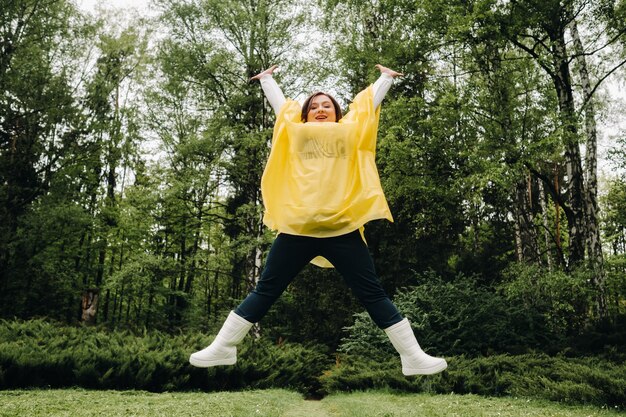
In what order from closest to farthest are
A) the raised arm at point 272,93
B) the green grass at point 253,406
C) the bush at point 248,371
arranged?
1. the raised arm at point 272,93
2. the green grass at point 253,406
3. the bush at point 248,371

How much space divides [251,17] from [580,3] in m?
9.96

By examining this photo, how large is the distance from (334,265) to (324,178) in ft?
1.83

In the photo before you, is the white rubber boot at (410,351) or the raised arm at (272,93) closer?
the white rubber boot at (410,351)

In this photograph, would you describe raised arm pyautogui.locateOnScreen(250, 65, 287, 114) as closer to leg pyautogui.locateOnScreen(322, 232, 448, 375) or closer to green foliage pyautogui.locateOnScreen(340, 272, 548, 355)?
leg pyautogui.locateOnScreen(322, 232, 448, 375)

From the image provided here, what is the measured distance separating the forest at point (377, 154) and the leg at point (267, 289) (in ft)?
23.6

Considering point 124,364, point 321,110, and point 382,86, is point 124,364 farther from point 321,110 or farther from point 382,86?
point 382,86

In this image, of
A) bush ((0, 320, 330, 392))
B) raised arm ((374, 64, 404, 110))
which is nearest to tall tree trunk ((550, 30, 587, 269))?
bush ((0, 320, 330, 392))

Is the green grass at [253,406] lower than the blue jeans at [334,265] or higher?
lower

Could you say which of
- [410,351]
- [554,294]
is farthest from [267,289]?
[554,294]

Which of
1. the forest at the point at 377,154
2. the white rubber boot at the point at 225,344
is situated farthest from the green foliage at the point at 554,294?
the white rubber boot at the point at 225,344

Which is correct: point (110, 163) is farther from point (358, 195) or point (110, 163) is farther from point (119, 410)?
point (358, 195)

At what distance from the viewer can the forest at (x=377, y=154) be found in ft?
40.0

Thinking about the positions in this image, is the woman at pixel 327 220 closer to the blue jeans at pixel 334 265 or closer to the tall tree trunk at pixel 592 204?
the blue jeans at pixel 334 265

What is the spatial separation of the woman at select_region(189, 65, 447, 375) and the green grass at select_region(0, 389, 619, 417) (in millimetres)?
3300
